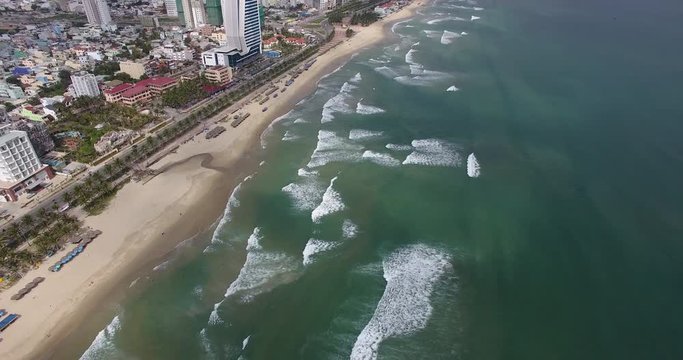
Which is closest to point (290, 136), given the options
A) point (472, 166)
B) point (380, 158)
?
point (380, 158)

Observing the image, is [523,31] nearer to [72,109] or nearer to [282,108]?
[282,108]

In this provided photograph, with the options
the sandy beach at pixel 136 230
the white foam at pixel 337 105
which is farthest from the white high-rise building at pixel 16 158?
the white foam at pixel 337 105

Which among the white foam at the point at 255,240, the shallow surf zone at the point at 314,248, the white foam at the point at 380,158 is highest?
the white foam at the point at 380,158

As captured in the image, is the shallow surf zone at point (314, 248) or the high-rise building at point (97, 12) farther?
the high-rise building at point (97, 12)

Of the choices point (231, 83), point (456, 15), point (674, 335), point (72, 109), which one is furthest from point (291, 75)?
point (456, 15)

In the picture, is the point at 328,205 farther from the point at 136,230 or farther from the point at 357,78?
the point at 357,78

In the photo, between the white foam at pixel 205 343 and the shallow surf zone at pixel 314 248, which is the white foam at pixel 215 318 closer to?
the white foam at pixel 205 343

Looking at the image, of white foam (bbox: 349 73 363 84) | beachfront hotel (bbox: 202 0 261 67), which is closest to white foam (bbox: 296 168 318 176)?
white foam (bbox: 349 73 363 84)
